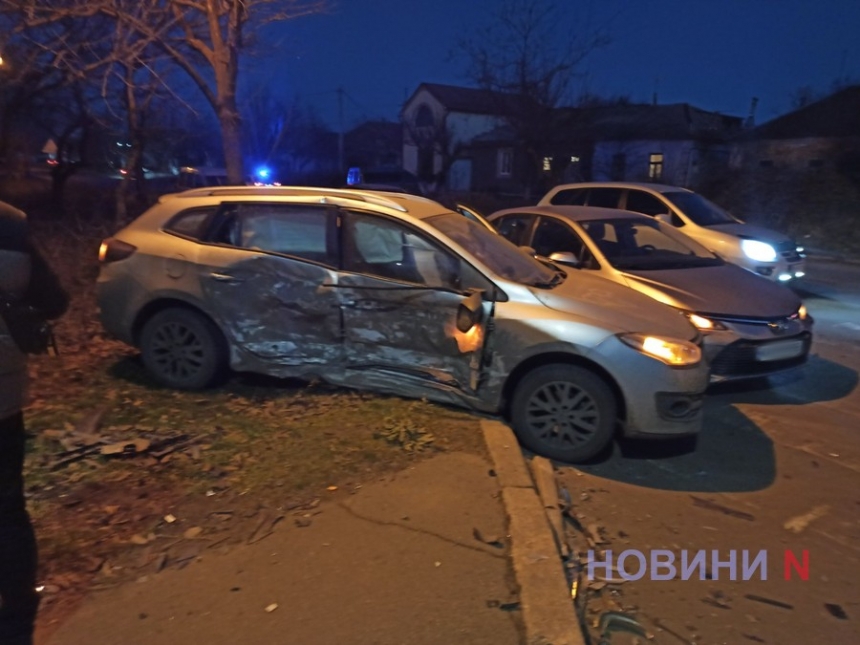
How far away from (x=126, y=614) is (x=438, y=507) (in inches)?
63.8

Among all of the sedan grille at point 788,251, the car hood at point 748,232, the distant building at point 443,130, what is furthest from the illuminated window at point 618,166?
the car hood at point 748,232

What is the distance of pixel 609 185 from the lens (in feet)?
36.0

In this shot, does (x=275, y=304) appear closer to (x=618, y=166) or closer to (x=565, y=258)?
(x=565, y=258)

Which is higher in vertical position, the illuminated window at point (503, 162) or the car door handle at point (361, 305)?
the illuminated window at point (503, 162)

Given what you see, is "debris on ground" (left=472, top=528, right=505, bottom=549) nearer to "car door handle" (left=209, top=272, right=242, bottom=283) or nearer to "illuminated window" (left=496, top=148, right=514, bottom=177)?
"car door handle" (left=209, top=272, right=242, bottom=283)

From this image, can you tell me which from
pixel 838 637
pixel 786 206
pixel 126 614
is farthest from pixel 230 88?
pixel 786 206

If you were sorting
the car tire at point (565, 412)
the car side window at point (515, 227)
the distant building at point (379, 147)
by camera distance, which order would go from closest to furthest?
the car tire at point (565, 412) → the car side window at point (515, 227) → the distant building at point (379, 147)

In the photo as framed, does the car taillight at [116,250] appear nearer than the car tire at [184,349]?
No

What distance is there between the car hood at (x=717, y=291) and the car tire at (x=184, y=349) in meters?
3.70

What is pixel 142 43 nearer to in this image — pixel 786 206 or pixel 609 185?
pixel 609 185

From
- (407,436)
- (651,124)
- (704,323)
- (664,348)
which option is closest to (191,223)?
(407,436)

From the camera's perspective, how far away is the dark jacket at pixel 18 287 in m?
2.67

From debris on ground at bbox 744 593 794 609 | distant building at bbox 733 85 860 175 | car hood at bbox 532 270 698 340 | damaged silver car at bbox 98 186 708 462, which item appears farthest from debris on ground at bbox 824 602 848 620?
distant building at bbox 733 85 860 175

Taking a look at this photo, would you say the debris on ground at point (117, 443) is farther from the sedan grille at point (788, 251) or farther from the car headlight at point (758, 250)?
the sedan grille at point (788, 251)
